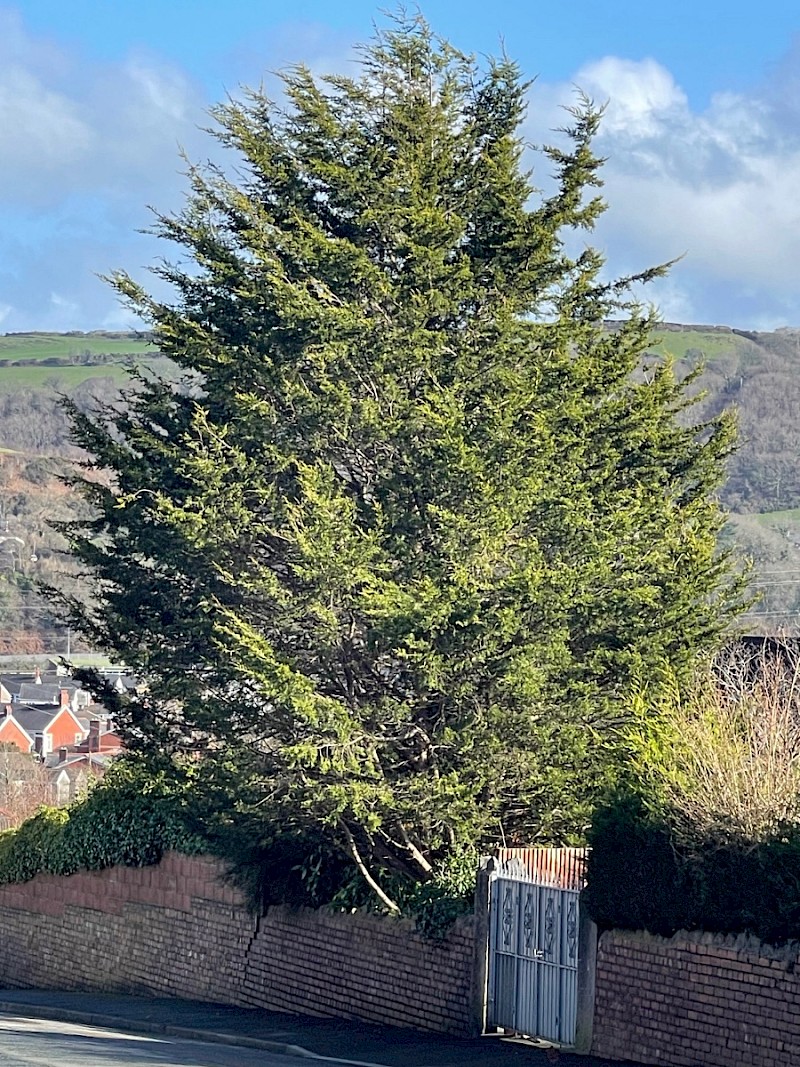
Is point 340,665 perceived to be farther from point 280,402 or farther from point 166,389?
point 166,389

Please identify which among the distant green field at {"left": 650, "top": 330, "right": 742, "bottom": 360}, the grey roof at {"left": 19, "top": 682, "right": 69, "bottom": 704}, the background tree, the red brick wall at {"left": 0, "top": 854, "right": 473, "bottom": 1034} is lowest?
the red brick wall at {"left": 0, "top": 854, "right": 473, "bottom": 1034}

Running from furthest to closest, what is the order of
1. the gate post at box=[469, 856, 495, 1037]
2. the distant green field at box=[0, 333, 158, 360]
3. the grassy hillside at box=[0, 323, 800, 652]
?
the distant green field at box=[0, 333, 158, 360], the grassy hillside at box=[0, 323, 800, 652], the gate post at box=[469, 856, 495, 1037]

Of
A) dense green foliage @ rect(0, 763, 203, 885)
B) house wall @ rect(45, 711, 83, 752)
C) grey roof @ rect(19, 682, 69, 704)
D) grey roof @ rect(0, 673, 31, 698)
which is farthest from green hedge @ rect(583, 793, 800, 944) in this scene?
grey roof @ rect(0, 673, 31, 698)

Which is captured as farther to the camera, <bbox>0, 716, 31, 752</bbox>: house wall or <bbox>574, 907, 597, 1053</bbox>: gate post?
<bbox>0, 716, 31, 752</bbox>: house wall

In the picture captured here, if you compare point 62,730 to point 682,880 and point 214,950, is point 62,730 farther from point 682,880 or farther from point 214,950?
point 682,880

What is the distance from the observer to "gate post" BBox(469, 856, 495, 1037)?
646 inches

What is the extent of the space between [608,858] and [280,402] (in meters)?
7.36

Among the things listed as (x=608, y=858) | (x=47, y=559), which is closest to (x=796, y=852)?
(x=608, y=858)

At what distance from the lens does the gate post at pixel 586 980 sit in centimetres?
1483

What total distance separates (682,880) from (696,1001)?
107 centimetres

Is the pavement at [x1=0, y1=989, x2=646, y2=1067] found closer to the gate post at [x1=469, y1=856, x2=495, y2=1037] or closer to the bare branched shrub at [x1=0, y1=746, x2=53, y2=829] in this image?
the gate post at [x1=469, y1=856, x2=495, y2=1037]

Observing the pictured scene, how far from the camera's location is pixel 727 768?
45.4 feet

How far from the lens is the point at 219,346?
63.4ft

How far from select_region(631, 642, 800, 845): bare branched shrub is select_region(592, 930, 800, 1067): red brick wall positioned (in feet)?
3.32
